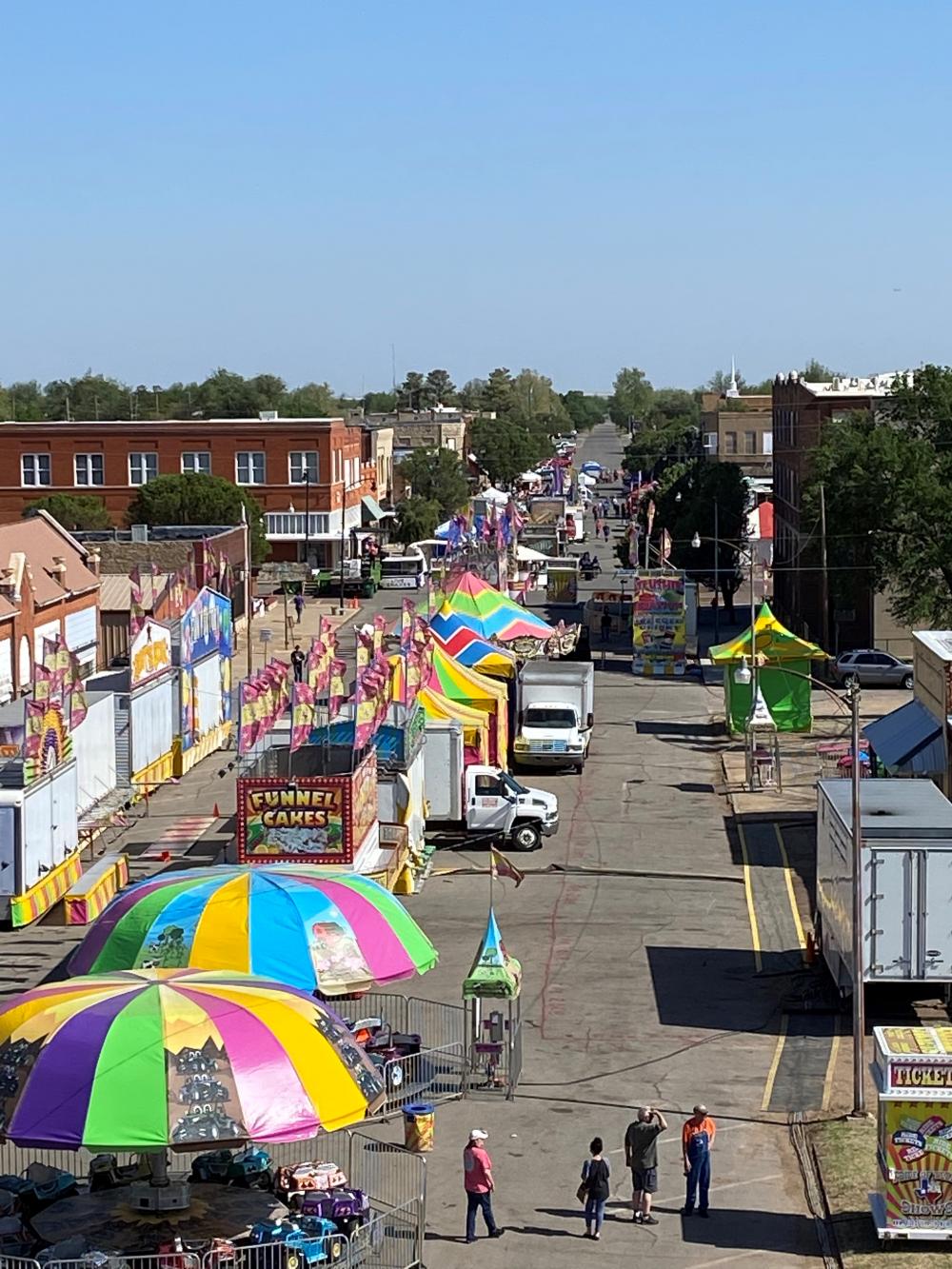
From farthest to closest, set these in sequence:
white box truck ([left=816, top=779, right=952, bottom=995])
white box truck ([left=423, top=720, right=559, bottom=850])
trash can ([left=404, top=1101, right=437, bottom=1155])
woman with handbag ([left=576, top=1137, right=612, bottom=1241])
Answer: white box truck ([left=423, top=720, right=559, bottom=850]) < white box truck ([left=816, top=779, right=952, bottom=995]) < trash can ([left=404, top=1101, right=437, bottom=1155]) < woman with handbag ([left=576, top=1137, right=612, bottom=1241])

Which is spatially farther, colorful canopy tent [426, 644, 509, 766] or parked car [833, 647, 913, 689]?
parked car [833, 647, 913, 689]

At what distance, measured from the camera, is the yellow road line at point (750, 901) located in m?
32.1

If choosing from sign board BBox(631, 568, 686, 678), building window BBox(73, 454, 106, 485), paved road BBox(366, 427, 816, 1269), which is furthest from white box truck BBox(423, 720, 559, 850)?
building window BBox(73, 454, 106, 485)

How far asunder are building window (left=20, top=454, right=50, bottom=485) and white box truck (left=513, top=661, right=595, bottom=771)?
5915 centimetres

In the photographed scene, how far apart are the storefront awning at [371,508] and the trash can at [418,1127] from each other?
98996 mm

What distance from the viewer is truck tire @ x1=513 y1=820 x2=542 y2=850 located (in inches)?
1591

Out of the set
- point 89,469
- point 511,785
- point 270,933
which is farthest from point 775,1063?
point 89,469

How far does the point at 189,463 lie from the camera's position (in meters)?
106

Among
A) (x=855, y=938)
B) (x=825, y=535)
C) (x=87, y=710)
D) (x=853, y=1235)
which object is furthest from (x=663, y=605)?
(x=853, y=1235)

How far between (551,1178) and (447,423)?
15979 cm

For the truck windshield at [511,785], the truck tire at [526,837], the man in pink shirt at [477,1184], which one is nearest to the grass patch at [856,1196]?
the man in pink shirt at [477,1184]

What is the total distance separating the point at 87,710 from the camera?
41.7 metres

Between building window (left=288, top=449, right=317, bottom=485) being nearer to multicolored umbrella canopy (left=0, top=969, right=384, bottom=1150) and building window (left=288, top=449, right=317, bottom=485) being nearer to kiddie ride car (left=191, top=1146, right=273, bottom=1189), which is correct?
kiddie ride car (left=191, top=1146, right=273, bottom=1189)

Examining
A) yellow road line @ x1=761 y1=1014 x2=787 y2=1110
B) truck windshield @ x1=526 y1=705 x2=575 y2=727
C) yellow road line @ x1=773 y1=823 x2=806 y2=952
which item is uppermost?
truck windshield @ x1=526 y1=705 x2=575 y2=727
